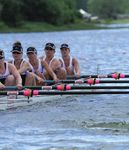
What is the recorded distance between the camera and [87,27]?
4395 inches

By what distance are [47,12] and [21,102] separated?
84.9 metres

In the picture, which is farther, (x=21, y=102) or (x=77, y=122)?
(x=21, y=102)

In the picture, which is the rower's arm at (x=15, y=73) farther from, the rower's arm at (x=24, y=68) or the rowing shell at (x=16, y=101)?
the rower's arm at (x=24, y=68)

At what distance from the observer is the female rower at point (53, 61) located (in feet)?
54.0

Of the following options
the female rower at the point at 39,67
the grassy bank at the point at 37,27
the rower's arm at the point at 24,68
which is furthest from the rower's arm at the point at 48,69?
the grassy bank at the point at 37,27

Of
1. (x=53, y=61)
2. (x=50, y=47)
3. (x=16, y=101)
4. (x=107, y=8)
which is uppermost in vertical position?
(x=107, y=8)

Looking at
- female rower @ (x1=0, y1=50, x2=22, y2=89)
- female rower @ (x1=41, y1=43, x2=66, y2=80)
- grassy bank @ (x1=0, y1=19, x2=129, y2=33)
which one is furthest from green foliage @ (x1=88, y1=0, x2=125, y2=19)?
female rower @ (x1=0, y1=50, x2=22, y2=89)

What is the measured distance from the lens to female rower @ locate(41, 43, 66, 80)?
16453 millimetres

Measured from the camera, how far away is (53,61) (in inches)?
660

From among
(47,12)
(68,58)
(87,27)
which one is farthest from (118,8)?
(68,58)

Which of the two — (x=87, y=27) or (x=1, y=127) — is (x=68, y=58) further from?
(x=87, y=27)

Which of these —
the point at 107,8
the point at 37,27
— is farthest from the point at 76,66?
the point at 107,8

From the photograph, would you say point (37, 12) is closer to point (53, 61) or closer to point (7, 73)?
point (53, 61)

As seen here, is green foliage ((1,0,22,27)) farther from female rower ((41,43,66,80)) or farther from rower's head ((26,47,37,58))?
rower's head ((26,47,37,58))
